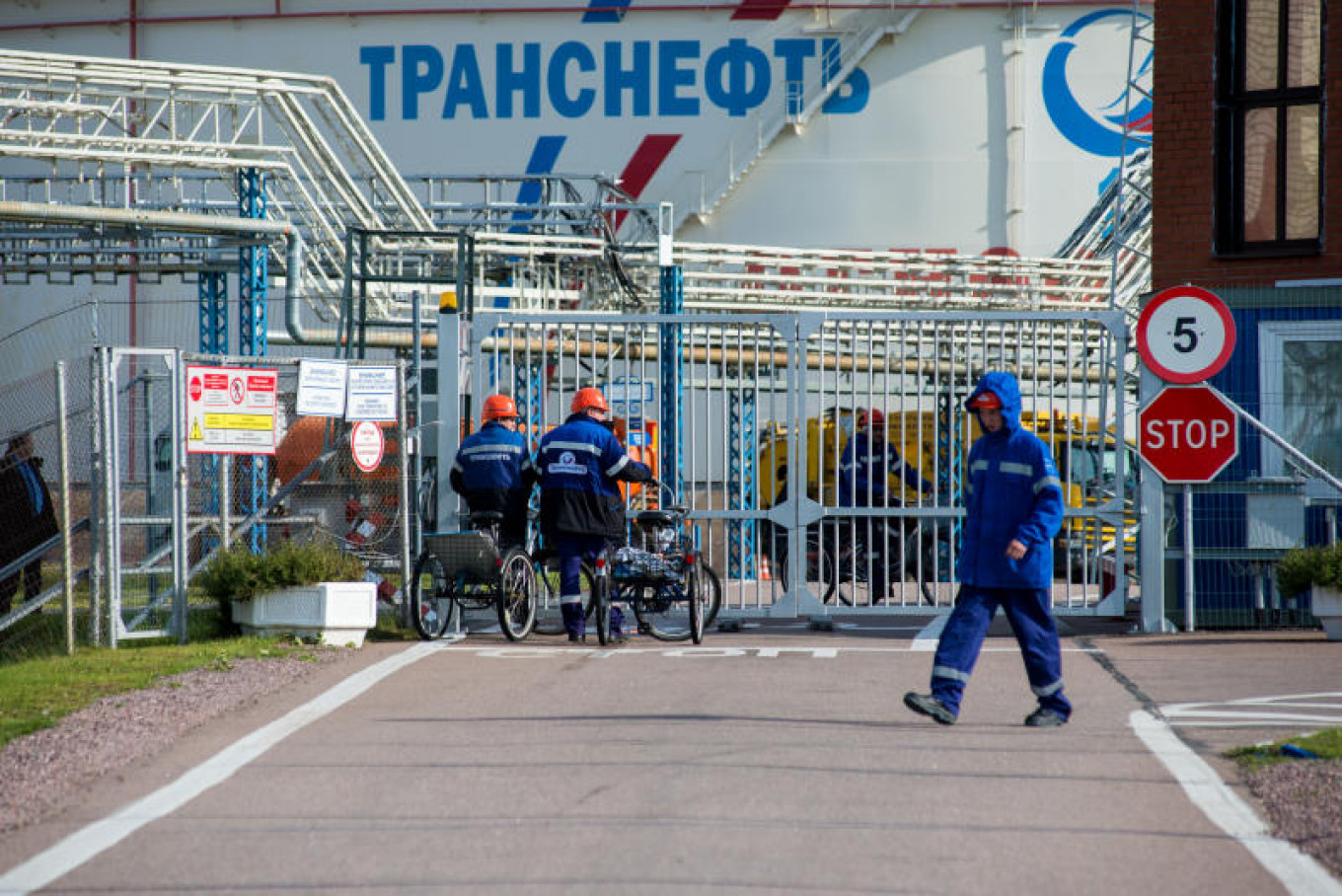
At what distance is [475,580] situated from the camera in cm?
1383

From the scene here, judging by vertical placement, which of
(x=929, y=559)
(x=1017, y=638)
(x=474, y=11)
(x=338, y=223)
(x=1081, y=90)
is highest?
(x=474, y=11)

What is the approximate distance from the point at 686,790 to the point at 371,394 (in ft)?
25.6

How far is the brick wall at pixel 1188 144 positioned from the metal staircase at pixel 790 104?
873 inches

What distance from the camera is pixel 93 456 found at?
13367mm

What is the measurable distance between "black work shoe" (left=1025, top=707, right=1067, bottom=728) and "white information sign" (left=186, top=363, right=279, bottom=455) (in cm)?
676

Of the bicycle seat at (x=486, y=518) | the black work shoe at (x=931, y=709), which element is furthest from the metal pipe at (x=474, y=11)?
the black work shoe at (x=931, y=709)

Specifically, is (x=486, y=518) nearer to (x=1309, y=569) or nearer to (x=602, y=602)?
(x=602, y=602)

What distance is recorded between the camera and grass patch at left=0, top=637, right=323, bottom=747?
9875 millimetres

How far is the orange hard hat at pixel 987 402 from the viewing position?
9.48 metres

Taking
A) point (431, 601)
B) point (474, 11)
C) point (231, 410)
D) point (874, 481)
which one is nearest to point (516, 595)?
point (431, 601)

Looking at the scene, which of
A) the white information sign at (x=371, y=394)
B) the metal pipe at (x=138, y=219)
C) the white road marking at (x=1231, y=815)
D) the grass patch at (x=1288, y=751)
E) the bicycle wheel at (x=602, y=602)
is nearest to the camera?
the white road marking at (x=1231, y=815)

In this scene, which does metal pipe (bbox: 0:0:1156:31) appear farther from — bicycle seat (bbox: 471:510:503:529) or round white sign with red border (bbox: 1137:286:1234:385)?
bicycle seat (bbox: 471:510:503:529)

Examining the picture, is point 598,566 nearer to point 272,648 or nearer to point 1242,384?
point 272,648

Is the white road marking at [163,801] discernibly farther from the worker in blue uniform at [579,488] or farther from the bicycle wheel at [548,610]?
the bicycle wheel at [548,610]
